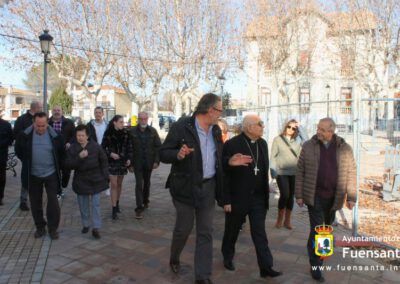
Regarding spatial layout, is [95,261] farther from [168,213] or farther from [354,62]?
[354,62]

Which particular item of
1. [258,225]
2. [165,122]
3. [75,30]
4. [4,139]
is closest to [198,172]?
[258,225]

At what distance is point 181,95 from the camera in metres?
26.9

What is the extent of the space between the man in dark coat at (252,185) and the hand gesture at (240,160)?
175mm

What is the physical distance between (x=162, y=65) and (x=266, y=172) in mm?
22206

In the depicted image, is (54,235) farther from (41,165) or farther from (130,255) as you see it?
(130,255)

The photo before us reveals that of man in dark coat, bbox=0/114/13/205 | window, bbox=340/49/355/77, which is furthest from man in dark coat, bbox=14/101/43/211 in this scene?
window, bbox=340/49/355/77

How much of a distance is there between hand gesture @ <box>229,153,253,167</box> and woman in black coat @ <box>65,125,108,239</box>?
239 cm

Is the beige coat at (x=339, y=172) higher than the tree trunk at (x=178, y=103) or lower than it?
lower

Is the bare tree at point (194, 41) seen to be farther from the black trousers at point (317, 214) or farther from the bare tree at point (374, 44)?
the black trousers at point (317, 214)

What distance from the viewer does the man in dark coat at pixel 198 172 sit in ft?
12.0

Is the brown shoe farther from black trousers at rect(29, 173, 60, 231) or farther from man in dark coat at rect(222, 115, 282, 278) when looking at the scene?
black trousers at rect(29, 173, 60, 231)

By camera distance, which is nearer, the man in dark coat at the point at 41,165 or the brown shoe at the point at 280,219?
the man in dark coat at the point at 41,165

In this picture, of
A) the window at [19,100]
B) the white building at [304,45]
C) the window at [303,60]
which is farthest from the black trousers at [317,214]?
the window at [19,100]

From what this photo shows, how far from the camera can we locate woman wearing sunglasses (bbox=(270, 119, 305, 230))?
5.65 metres
